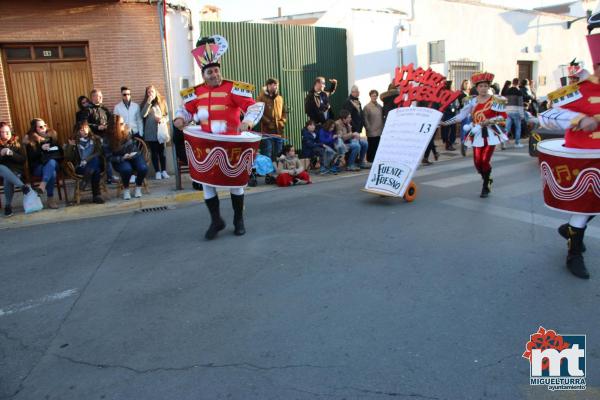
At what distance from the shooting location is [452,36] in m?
16.6

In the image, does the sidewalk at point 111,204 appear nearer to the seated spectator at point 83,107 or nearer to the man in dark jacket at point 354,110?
the seated spectator at point 83,107

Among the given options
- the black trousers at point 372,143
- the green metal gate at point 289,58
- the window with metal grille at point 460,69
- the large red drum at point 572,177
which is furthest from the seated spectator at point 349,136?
the window with metal grille at point 460,69

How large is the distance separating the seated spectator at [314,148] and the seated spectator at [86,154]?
4.31 meters

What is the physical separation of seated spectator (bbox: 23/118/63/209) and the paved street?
4.60 feet

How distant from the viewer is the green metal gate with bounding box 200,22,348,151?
11.8m

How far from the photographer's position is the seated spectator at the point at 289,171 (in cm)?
948

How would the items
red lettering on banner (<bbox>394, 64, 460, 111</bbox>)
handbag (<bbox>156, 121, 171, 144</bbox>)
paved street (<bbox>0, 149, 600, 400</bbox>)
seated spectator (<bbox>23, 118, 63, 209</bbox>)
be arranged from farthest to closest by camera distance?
handbag (<bbox>156, 121, 171, 144</bbox>)
seated spectator (<bbox>23, 118, 63, 209</bbox>)
red lettering on banner (<bbox>394, 64, 460, 111</bbox>)
paved street (<bbox>0, 149, 600, 400</bbox>)

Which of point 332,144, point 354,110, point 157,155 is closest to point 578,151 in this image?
point 332,144

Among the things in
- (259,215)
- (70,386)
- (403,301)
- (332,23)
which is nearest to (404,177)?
(259,215)

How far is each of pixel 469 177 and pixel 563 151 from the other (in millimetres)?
5261

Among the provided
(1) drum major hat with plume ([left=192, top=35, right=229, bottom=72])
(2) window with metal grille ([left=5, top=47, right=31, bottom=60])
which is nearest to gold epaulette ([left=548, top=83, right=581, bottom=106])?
(1) drum major hat with plume ([left=192, top=35, right=229, bottom=72])

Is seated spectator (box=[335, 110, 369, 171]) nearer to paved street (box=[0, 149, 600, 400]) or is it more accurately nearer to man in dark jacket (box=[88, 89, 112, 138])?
paved street (box=[0, 149, 600, 400])

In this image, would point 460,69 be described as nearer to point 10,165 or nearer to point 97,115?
point 97,115

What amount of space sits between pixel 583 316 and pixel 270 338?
2298mm
